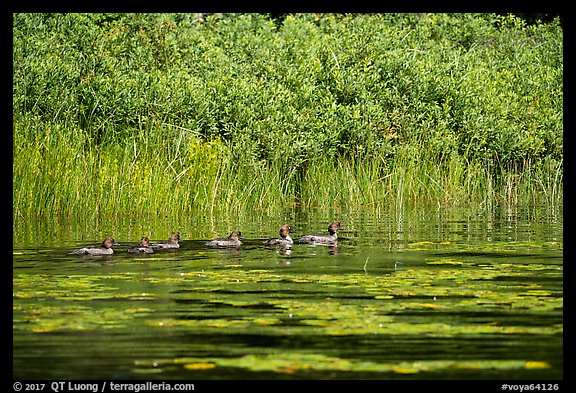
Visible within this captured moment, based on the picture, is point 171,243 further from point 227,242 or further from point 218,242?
point 227,242

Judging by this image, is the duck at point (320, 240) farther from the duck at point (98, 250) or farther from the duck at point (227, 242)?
the duck at point (98, 250)

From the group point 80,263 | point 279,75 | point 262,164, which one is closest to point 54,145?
point 262,164

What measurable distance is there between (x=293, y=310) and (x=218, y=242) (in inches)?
210

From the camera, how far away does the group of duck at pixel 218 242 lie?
14.1 m

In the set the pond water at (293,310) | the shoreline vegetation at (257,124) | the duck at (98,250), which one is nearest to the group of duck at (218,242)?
the duck at (98,250)

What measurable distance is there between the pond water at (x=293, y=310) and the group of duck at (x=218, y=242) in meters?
0.19

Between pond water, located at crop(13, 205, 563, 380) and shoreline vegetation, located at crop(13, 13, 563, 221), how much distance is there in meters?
5.16

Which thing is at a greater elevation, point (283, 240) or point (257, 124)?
point (257, 124)

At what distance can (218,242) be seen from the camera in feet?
49.0

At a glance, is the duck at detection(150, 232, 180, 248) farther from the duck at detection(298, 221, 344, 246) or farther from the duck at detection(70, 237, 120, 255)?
the duck at detection(298, 221, 344, 246)

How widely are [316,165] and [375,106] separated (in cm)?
275

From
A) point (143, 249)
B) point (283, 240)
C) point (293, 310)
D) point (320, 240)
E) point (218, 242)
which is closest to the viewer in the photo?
point (293, 310)

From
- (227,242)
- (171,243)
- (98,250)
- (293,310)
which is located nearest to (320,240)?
(227,242)
